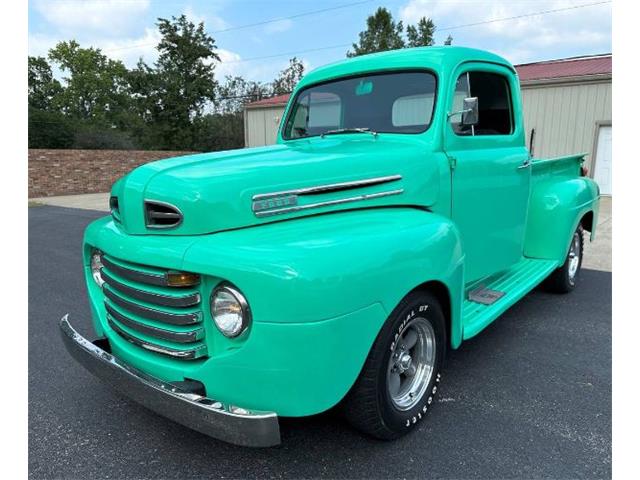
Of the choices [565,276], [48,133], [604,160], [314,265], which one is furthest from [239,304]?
[48,133]

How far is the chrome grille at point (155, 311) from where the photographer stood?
1.98m

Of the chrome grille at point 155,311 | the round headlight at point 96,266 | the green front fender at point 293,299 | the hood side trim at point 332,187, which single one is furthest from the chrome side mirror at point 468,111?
the round headlight at point 96,266

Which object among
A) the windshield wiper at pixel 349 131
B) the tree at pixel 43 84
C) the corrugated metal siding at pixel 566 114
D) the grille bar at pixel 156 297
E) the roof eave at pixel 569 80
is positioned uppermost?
the tree at pixel 43 84

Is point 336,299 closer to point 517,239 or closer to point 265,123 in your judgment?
point 517,239

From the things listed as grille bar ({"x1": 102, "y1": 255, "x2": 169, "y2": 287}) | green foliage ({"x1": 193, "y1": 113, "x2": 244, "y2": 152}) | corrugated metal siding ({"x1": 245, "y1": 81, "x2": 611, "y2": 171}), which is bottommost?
grille bar ({"x1": 102, "y1": 255, "x2": 169, "y2": 287})

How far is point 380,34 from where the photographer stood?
3150 centimetres

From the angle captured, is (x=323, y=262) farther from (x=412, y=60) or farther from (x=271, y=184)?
(x=412, y=60)

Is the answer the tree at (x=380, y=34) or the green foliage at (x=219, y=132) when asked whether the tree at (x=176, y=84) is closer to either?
the green foliage at (x=219, y=132)

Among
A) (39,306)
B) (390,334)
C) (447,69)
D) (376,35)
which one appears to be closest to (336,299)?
(390,334)

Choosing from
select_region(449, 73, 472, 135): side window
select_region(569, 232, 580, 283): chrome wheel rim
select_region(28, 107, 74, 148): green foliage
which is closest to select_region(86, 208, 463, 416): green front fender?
select_region(449, 73, 472, 135): side window

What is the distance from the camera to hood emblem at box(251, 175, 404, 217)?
2.18 meters

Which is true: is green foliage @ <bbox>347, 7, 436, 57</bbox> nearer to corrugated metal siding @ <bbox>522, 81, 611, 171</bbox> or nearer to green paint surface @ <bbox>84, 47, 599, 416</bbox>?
corrugated metal siding @ <bbox>522, 81, 611, 171</bbox>

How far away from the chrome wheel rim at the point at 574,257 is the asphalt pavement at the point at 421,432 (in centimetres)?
133

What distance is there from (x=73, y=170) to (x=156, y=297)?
18.8 meters
